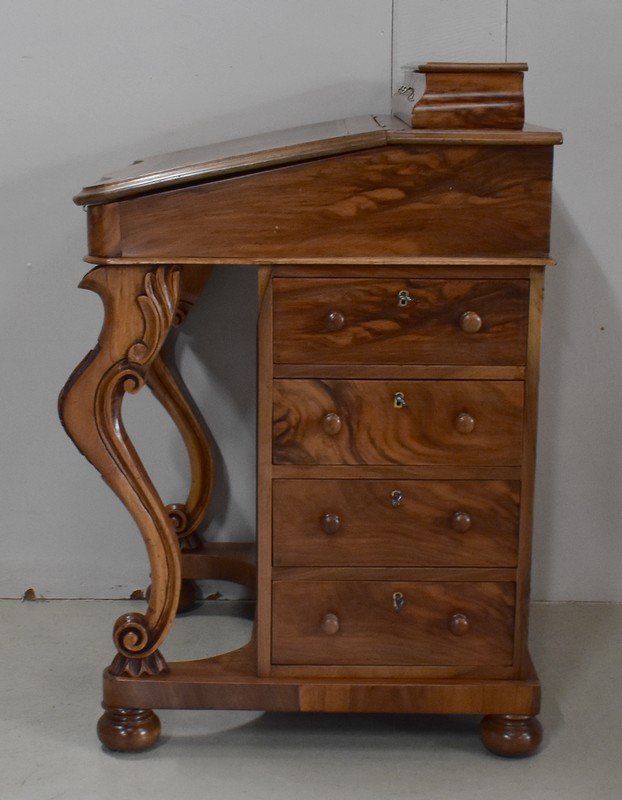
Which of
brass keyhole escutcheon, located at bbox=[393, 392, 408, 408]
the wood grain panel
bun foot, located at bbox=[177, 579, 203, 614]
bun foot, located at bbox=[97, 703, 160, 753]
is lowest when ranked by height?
bun foot, located at bbox=[97, 703, 160, 753]

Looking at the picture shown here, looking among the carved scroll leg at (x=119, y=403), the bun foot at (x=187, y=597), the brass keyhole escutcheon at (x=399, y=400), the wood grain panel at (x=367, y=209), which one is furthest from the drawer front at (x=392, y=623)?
the bun foot at (x=187, y=597)

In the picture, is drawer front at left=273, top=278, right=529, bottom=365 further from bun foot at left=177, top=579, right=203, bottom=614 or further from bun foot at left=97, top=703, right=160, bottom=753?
bun foot at left=177, top=579, right=203, bottom=614

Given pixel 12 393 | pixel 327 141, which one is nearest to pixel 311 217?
pixel 327 141

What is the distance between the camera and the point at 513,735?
2.18m

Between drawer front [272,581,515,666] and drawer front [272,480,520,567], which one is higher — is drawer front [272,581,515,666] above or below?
below

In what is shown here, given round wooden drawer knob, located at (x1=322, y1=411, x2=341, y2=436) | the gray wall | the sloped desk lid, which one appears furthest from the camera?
the gray wall

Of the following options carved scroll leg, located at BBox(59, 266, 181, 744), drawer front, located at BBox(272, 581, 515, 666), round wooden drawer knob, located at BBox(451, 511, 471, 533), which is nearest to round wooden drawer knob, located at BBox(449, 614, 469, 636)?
drawer front, located at BBox(272, 581, 515, 666)

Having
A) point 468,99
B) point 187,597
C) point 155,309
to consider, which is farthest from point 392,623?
point 468,99

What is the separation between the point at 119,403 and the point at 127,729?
1.97 feet

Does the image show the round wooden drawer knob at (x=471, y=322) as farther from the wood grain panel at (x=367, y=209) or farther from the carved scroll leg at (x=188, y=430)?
the carved scroll leg at (x=188, y=430)

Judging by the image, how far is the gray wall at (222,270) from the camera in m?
2.69

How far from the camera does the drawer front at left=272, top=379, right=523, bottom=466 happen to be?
6.89 feet

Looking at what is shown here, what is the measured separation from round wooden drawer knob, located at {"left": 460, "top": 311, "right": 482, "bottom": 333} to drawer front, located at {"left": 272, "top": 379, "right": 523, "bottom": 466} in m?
0.10

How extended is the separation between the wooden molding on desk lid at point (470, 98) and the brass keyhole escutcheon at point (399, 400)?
461mm
